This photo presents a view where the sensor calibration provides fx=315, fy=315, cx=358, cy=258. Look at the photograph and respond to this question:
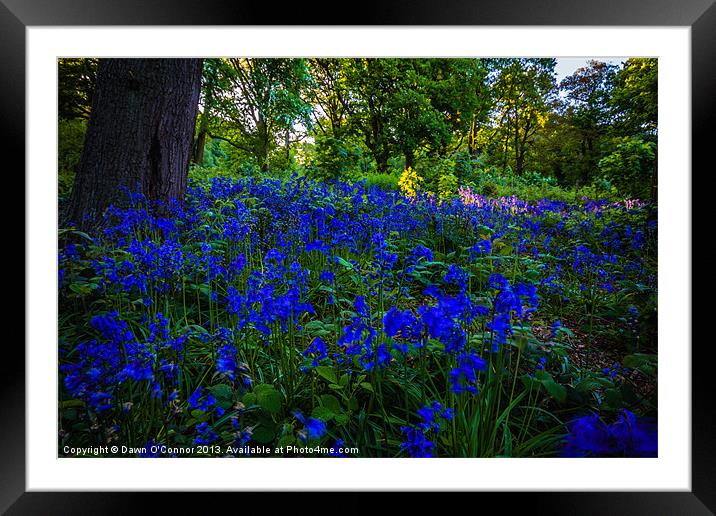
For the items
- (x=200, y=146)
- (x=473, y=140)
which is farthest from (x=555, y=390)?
(x=200, y=146)

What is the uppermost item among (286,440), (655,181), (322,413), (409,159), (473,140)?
(473,140)

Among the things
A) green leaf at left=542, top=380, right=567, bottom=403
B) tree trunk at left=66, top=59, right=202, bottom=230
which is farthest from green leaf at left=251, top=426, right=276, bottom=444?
tree trunk at left=66, top=59, right=202, bottom=230

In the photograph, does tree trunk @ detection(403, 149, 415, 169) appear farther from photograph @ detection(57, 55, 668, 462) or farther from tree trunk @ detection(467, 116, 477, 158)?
tree trunk @ detection(467, 116, 477, 158)

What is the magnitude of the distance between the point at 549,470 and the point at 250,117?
3047 mm

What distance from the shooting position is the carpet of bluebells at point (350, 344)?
1.29m

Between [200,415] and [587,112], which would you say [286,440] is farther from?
[587,112]

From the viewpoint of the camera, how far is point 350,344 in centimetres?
144

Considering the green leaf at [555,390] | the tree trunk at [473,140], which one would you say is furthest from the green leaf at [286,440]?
the tree trunk at [473,140]

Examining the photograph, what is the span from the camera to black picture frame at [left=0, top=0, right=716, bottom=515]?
1359 millimetres

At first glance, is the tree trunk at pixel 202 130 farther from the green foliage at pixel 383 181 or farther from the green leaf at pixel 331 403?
the green leaf at pixel 331 403
